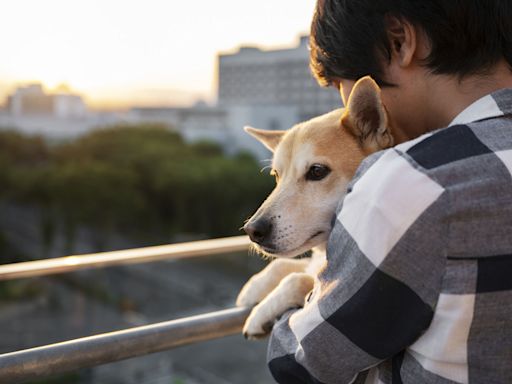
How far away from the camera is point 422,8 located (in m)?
0.85

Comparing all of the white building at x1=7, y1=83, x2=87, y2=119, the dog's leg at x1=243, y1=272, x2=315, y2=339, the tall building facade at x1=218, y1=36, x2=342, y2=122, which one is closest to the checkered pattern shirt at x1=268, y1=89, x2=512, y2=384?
the dog's leg at x1=243, y1=272, x2=315, y2=339

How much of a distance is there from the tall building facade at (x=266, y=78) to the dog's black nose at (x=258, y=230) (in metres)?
29.2

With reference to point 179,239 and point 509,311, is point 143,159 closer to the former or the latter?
point 179,239

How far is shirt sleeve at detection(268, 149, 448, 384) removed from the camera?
0.69 meters

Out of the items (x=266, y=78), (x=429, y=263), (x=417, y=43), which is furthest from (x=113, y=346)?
(x=266, y=78)

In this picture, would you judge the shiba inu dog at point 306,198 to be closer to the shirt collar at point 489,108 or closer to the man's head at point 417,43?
the man's head at point 417,43

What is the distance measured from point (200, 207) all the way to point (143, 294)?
603 centimetres

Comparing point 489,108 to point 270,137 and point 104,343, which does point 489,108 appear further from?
point 270,137

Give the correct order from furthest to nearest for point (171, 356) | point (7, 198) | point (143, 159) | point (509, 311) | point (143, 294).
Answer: point (143, 159) → point (7, 198) → point (143, 294) → point (171, 356) → point (509, 311)

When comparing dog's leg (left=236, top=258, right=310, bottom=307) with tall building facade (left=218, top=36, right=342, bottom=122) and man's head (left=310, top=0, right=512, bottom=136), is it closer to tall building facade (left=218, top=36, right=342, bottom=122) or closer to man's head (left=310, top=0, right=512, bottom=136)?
man's head (left=310, top=0, right=512, bottom=136)

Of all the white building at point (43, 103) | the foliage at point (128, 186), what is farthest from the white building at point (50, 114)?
the foliage at point (128, 186)

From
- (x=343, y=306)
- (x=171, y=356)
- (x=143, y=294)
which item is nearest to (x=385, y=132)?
(x=343, y=306)

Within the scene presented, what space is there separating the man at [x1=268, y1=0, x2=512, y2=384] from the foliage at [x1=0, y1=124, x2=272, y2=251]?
1937 centimetres

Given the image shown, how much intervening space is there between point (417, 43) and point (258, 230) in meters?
0.49
